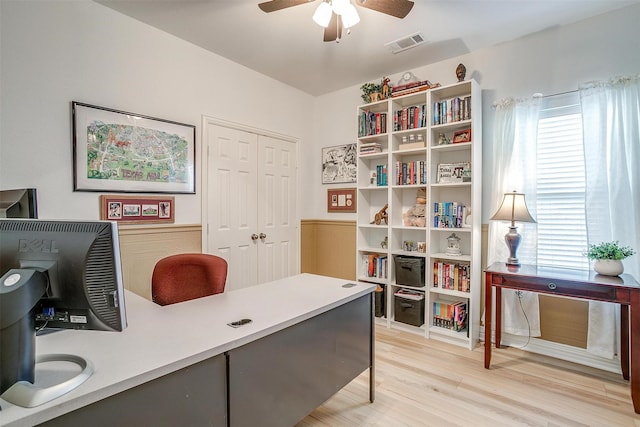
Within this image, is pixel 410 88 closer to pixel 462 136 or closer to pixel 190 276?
pixel 462 136

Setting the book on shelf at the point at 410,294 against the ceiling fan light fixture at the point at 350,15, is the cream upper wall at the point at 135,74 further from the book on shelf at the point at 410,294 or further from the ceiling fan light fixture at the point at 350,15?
the book on shelf at the point at 410,294

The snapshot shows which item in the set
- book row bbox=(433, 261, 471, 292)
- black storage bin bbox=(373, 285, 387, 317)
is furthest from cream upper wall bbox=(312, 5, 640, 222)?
black storage bin bbox=(373, 285, 387, 317)

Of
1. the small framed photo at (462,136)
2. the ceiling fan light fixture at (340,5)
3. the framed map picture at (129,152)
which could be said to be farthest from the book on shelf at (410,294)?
the ceiling fan light fixture at (340,5)

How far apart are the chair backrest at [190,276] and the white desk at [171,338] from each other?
31 centimetres

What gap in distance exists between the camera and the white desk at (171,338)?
0.86 m

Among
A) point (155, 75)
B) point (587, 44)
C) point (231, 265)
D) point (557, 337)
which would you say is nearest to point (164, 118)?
point (155, 75)

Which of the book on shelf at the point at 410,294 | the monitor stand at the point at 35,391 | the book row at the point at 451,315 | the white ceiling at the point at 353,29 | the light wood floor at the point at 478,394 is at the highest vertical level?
the white ceiling at the point at 353,29

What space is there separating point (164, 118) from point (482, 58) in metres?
3.03

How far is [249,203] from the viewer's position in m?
3.56

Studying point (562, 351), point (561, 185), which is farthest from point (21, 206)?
point (562, 351)

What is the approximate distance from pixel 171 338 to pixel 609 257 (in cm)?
277

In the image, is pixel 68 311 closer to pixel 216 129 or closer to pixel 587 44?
pixel 216 129

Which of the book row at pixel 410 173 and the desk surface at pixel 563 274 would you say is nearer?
the desk surface at pixel 563 274

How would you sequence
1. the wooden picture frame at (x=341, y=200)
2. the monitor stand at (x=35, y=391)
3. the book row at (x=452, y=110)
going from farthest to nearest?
the wooden picture frame at (x=341, y=200) < the book row at (x=452, y=110) < the monitor stand at (x=35, y=391)
